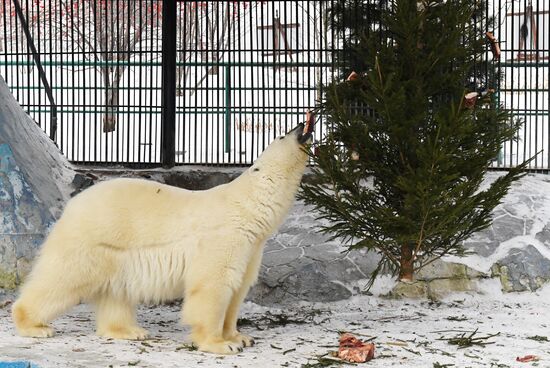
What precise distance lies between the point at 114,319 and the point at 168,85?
16.7ft

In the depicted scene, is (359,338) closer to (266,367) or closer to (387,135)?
(266,367)

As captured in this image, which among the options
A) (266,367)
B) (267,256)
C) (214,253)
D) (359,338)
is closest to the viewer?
(266,367)

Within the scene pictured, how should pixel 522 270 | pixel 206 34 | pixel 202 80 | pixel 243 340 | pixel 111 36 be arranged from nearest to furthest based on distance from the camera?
pixel 243 340 → pixel 522 270 → pixel 206 34 → pixel 111 36 → pixel 202 80

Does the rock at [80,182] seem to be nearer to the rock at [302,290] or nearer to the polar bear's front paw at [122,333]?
the rock at [302,290]

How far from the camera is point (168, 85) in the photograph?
35.8ft

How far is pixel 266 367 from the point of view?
5.57m

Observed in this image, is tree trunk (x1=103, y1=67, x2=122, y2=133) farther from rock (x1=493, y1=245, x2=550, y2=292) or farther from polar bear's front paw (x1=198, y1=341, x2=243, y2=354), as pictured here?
polar bear's front paw (x1=198, y1=341, x2=243, y2=354)

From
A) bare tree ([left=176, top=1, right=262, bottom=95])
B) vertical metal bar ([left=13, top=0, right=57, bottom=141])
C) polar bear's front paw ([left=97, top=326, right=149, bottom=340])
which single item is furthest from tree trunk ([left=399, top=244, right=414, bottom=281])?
vertical metal bar ([left=13, top=0, right=57, bottom=141])

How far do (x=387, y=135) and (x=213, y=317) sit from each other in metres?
2.05

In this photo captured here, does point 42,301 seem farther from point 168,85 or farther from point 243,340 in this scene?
point 168,85

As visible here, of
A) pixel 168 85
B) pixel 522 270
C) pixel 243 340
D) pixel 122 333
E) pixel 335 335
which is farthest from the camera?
pixel 168 85

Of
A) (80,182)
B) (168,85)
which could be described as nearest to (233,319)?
(80,182)

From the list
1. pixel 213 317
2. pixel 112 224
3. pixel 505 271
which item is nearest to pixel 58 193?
pixel 112 224

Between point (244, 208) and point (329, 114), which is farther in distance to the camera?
point (329, 114)
